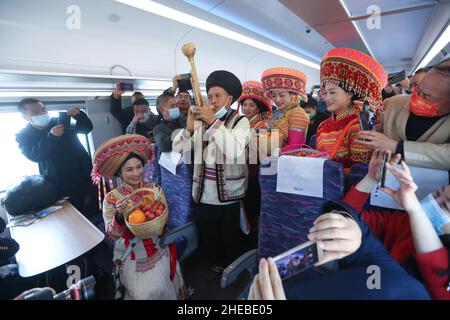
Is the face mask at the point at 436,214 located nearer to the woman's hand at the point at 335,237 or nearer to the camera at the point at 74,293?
the woman's hand at the point at 335,237

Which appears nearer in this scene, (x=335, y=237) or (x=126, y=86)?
(x=335, y=237)

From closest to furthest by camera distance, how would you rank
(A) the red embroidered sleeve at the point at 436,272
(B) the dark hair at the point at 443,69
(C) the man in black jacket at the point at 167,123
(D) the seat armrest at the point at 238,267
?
(A) the red embroidered sleeve at the point at 436,272
(B) the dark hair at the point at 443,69
(D) the seat armrest at the point at 238,267
(C) the man in black jacket at the point at 167,123

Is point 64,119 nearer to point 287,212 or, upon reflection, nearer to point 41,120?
point 41,120

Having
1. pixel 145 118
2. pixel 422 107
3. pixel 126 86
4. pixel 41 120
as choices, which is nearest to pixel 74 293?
pixel 422 107

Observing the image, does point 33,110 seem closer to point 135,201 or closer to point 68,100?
point 68,100

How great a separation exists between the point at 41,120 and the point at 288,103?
2.65 metres

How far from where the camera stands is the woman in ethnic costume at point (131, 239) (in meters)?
1.41

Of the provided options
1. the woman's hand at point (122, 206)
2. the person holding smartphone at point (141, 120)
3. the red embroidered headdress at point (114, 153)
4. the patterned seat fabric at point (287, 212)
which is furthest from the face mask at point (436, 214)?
the person holding smartphone at point (141, 120)

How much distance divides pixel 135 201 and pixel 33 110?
6.26 ft

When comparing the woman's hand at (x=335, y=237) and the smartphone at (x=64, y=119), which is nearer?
the woman's hand at (x=335, y=237)

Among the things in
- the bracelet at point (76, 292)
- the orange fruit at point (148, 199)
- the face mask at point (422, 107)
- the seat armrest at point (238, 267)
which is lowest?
the seat armrest at point (238, 267)

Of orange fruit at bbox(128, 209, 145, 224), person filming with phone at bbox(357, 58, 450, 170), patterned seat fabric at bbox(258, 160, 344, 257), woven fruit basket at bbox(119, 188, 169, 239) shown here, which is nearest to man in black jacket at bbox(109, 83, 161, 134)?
woven fruit basket at bbox(119, 188, 169, 239)

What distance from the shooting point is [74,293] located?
2.02 feet

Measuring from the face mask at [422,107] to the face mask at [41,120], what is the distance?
10.5ft
